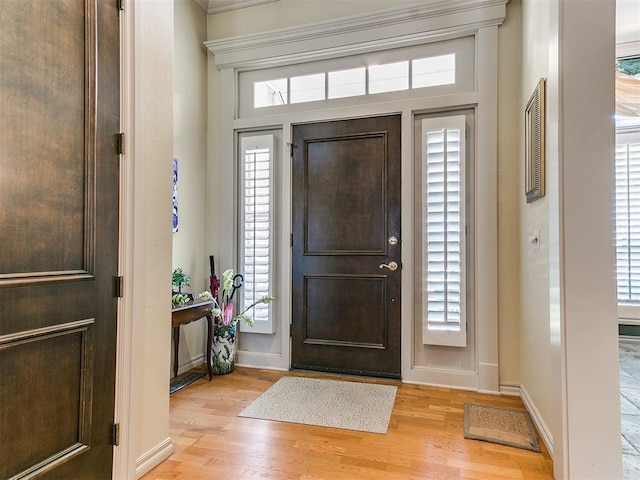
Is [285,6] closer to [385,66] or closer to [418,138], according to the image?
[385,66]

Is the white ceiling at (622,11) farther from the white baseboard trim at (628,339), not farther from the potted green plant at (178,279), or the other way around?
the white baseboard trim at (628,339)

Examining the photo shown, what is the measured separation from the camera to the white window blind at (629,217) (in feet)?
12.7

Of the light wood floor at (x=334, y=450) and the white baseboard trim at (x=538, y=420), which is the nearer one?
the light wood floor at (x=334, y=450)

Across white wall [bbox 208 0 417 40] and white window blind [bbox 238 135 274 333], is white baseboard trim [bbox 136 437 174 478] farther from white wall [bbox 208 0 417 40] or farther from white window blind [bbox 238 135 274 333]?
white wall [bbox 208 0 417 40]

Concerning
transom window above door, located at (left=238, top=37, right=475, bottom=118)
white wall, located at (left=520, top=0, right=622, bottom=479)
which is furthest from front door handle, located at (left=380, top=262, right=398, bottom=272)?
white wall, located at (left=520, top=0, right=622, bottom=479)

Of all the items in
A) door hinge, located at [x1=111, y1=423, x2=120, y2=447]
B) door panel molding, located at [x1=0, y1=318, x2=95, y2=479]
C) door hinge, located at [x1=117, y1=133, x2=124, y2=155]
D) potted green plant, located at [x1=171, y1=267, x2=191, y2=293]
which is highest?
door hinge, located at [x1=117, y1=133, x2=124, y2=155]

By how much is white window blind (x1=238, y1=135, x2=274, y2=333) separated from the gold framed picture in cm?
208

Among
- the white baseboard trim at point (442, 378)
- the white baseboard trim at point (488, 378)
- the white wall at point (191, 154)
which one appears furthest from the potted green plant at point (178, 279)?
the white baseboard trim at point (488, 378)

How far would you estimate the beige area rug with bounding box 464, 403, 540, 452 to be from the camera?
2.17m

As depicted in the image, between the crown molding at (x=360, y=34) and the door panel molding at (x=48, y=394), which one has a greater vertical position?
the crown molding at (x=360, y=34)

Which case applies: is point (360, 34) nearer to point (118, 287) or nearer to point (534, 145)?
point (534, 145)

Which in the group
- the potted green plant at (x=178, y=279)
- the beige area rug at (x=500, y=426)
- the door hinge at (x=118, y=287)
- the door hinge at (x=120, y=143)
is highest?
the door hinge at (x=120, y=143)

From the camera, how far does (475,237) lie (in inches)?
121

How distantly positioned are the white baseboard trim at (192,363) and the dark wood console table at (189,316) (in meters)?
0.09
